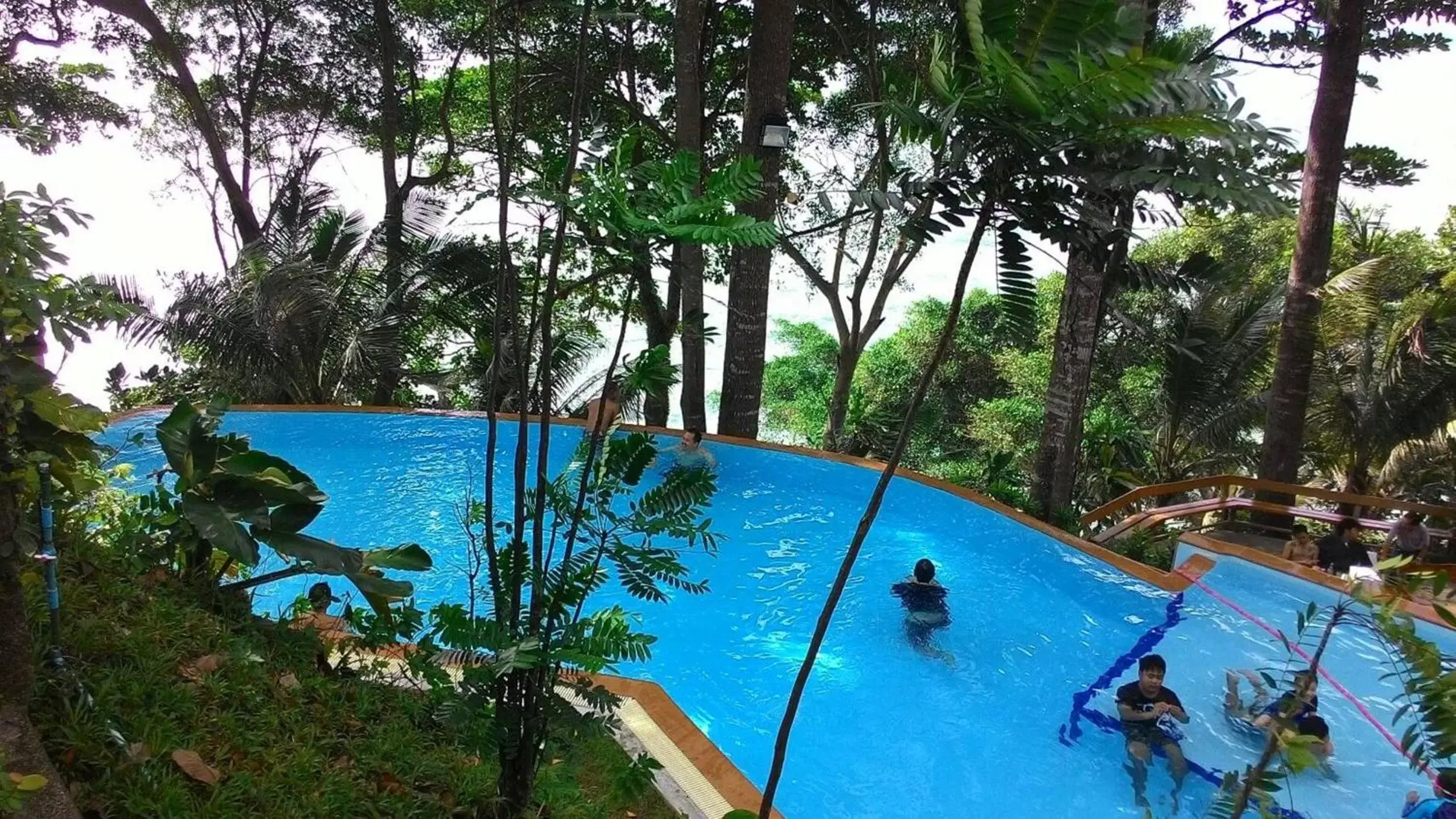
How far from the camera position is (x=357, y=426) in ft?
31.4

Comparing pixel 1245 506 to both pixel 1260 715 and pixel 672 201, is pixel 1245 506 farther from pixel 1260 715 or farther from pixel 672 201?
pixel 672 201

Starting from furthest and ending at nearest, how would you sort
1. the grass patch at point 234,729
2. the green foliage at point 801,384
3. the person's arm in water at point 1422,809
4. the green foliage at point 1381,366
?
the green foliage at point 801,384 → the green foliage at point 1381,366 → the person's arm in water at point 1422,809 → the grass patch at point 234,729

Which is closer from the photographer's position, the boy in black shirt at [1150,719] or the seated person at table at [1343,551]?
the boy in black shirt at [1150,719]

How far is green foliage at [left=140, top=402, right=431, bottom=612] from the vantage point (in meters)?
2.61

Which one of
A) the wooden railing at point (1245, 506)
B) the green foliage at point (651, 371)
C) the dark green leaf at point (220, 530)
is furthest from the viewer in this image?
the wooden railing at point (1245, 506)

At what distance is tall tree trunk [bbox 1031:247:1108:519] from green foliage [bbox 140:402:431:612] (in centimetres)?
647

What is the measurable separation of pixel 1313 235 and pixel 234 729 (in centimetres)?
923

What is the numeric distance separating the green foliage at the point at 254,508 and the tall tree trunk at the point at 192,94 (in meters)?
8.66

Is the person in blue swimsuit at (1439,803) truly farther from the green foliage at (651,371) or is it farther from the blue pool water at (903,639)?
the green foliage at (651,371)

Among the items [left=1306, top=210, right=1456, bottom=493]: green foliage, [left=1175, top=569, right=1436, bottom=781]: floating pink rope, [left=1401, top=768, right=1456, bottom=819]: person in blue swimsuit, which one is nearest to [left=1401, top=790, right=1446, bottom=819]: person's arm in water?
[left=1401, top=768, right=1456, bottom=819]: person in blue swimsuit

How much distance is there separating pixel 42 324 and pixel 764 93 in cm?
780

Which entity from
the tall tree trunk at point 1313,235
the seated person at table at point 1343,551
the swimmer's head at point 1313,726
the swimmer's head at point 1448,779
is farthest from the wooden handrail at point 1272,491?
the swimmer's head at point 1448,779

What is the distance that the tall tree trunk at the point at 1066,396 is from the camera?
7.78 m

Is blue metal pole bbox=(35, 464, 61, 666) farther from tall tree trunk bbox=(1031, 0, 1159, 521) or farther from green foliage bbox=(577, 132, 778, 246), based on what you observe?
tall tree trunk bbox=(1031, 0, 1159, 521)
